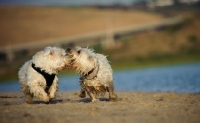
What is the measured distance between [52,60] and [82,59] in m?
0.77

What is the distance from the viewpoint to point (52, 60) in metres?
13.3

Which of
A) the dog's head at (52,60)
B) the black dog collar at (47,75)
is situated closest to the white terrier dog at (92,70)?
the dog's head at (52,60)

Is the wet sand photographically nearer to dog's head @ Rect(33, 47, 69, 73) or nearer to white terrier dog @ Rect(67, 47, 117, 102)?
dog's head @ Rect(33, 47, 69, 73)

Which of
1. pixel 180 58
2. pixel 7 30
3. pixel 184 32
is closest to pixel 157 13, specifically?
pixel 7 30

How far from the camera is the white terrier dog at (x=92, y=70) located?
Result: 1359cm

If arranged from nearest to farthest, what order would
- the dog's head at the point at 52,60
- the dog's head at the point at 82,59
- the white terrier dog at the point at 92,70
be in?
1. the dog's head at the point at 52,60
2. the dog's head at the point at 82,59
3. the white terrier dog at the point at 92,70

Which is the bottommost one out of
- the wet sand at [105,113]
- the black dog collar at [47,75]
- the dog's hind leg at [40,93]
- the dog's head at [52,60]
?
the wet sand at [105,113]

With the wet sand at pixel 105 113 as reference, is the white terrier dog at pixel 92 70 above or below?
above

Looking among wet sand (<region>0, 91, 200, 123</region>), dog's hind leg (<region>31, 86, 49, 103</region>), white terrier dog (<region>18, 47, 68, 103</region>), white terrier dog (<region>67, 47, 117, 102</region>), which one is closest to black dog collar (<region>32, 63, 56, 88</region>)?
white terrier dog (<region>18, 47, 68, 103</region>)

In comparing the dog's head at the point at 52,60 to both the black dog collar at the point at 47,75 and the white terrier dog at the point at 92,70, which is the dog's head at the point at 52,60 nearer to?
the black dog collar at the point at 47,75

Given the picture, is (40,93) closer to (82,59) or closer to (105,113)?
(82,59)

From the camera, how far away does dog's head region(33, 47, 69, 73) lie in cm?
1327

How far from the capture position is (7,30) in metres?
78.9

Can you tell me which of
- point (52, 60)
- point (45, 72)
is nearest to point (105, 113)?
point (52, 60)
